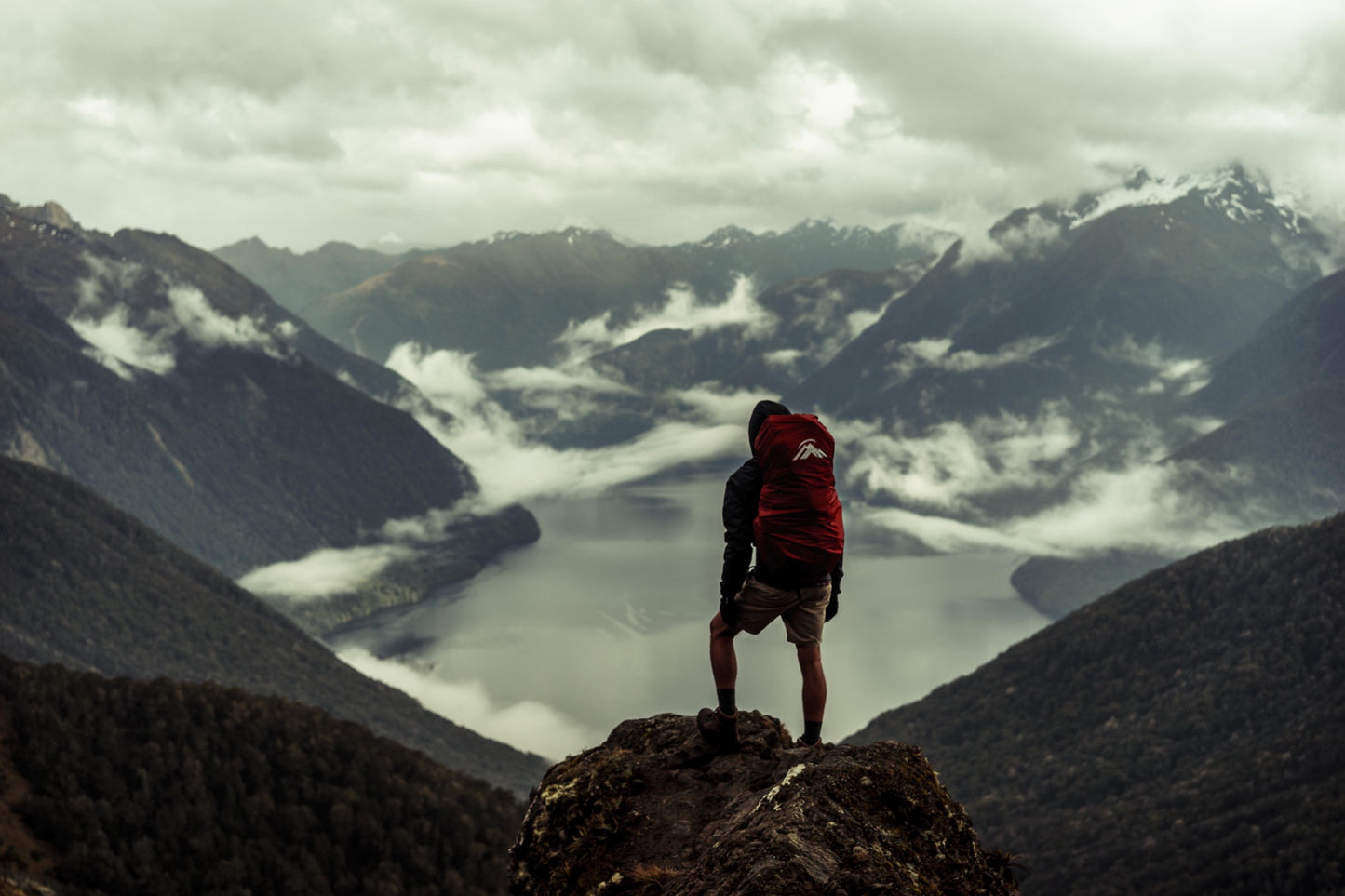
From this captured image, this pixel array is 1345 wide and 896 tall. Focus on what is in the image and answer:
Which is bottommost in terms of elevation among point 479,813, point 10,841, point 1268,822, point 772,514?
point 10,841

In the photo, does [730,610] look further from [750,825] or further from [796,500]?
[750,825]

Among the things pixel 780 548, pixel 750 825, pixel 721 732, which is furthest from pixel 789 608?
pixel 750 825

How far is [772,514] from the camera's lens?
14.5 m

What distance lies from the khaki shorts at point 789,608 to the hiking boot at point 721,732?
125 centimetres

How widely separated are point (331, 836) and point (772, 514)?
14126cm

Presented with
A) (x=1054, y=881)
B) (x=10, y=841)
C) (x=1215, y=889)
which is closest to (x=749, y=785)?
(x=10, y=841)

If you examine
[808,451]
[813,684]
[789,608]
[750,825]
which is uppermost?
[808,451]

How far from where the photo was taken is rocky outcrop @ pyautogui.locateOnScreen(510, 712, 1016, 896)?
10.9 meters

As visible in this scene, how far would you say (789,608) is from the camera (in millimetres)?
15164

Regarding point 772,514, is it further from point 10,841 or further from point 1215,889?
point 1215,889

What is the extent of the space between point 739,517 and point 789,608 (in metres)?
1.56

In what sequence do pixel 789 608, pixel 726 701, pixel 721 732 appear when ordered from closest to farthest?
pixel 726 701 → pixel 721 732 → pixel 789 608

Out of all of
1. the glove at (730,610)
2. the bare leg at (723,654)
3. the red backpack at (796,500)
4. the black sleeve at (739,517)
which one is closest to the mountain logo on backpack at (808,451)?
the red backpack at (796,500)

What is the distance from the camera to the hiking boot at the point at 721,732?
14898 millimetres
